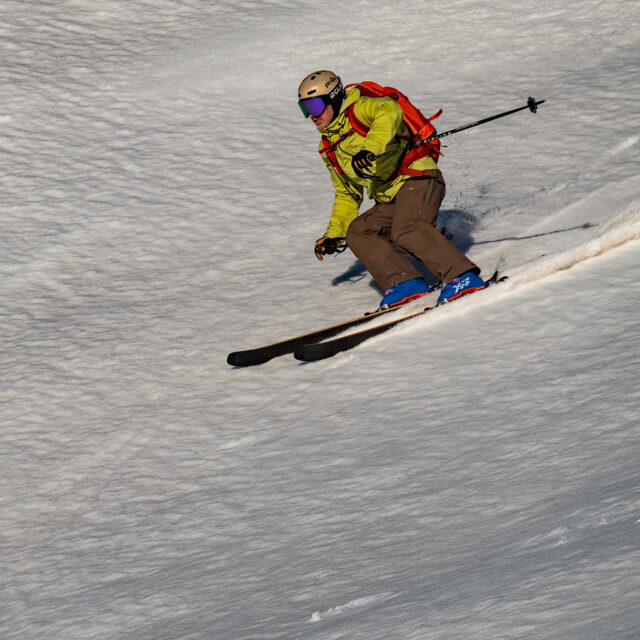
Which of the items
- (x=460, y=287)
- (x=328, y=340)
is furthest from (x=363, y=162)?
(x=328, y=340)

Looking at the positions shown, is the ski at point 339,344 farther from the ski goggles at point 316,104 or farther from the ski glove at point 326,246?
the ski goggles at point 316,104

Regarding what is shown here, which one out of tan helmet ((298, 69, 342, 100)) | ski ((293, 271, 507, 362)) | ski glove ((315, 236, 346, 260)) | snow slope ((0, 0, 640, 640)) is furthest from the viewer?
ski glove ((315, 236, 346, 260))

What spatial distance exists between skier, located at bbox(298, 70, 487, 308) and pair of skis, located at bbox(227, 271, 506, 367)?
0.22m

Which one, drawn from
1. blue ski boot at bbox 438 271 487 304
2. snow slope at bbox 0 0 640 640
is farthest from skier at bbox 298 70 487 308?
snow slope at bbox 0 0 640 640

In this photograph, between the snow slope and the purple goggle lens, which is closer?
the snow slope

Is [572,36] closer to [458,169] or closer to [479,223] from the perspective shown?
[458,169]

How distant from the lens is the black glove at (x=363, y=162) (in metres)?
5.89

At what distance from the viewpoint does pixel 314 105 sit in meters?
6.08

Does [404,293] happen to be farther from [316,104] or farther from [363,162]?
[316,104]

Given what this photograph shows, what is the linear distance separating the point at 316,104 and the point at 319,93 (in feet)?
0.22

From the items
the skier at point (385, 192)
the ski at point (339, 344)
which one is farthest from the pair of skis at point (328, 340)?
the skier at point (385, 192)

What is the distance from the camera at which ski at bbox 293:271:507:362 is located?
18.7 ft

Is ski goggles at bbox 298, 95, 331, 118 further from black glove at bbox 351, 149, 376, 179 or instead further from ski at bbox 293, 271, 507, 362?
ski at bbox 293, 271, 507, 362

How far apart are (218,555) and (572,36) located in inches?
297
